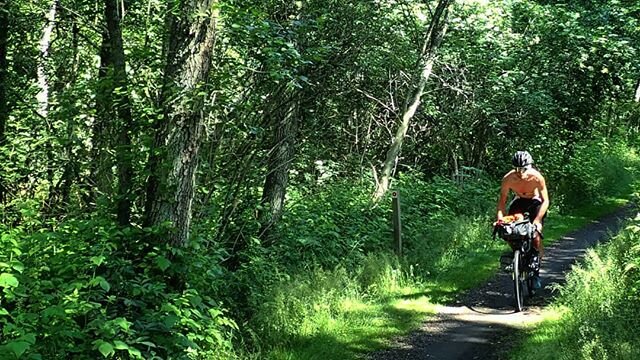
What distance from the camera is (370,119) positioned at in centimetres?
1546

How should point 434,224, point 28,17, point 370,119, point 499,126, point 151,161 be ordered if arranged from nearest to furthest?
point 151,161 → point 28,17 → point 434,224 → point 370,119 → point 499,126

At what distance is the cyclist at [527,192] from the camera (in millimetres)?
8750

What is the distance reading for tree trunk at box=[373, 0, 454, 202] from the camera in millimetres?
13734

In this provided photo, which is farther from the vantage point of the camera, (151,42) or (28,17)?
(28,17)

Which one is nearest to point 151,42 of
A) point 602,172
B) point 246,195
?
point 246,195

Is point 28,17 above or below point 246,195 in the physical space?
above

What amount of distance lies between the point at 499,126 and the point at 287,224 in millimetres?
9016

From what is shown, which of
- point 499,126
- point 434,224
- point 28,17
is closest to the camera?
point 28,17

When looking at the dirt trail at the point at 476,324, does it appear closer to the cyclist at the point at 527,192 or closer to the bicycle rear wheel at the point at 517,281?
the bicycle rear wheel at the point at 517,281

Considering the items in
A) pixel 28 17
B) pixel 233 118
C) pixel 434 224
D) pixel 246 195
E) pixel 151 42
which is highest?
pixel 28 17

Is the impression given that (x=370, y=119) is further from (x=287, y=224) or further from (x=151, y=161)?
(x=151, y=161)

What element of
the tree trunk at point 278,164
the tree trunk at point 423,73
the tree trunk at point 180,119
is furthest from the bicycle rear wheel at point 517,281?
the tree trunk at point 423,73

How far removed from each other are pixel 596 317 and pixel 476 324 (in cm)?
172

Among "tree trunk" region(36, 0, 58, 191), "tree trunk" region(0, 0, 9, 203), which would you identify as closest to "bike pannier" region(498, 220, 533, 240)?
"tree trunk" region(36, 0, 58, 191)
